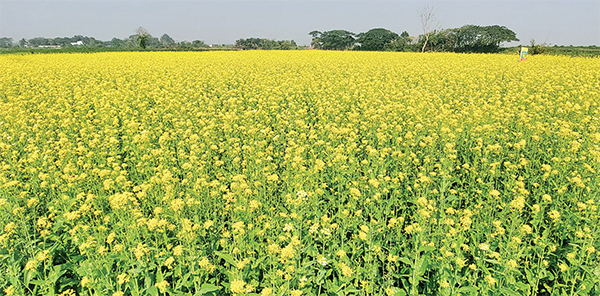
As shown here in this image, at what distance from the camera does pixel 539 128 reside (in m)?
5.20

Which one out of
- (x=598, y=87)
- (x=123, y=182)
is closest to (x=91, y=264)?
(x=123, y=182)

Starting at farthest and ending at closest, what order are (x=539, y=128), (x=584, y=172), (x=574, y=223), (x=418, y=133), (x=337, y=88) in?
Result: (x=337, y=88) → (x=418, y=133) → (x=539, y=128) → (x=584, y=172) → (x=574, y=223)

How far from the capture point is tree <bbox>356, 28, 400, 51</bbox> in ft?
240

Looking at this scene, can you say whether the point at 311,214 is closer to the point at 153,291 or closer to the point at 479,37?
the point at 153,291

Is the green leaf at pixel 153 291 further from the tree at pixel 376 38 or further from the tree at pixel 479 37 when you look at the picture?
the tree at pixel 376 38

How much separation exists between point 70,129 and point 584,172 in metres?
9.11

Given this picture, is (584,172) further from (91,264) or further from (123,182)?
(123,182)

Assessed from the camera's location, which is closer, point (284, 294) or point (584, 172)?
point (284, 294)

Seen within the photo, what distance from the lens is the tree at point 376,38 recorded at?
73031mm

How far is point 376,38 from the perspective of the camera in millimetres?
91938

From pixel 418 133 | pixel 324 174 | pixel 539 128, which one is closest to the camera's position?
pixel 324 174

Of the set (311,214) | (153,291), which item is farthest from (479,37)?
(153,291)

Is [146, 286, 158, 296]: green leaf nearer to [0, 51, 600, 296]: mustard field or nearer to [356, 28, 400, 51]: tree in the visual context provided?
[0, 51, 600, 296]: mustard field

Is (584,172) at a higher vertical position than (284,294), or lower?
higher
